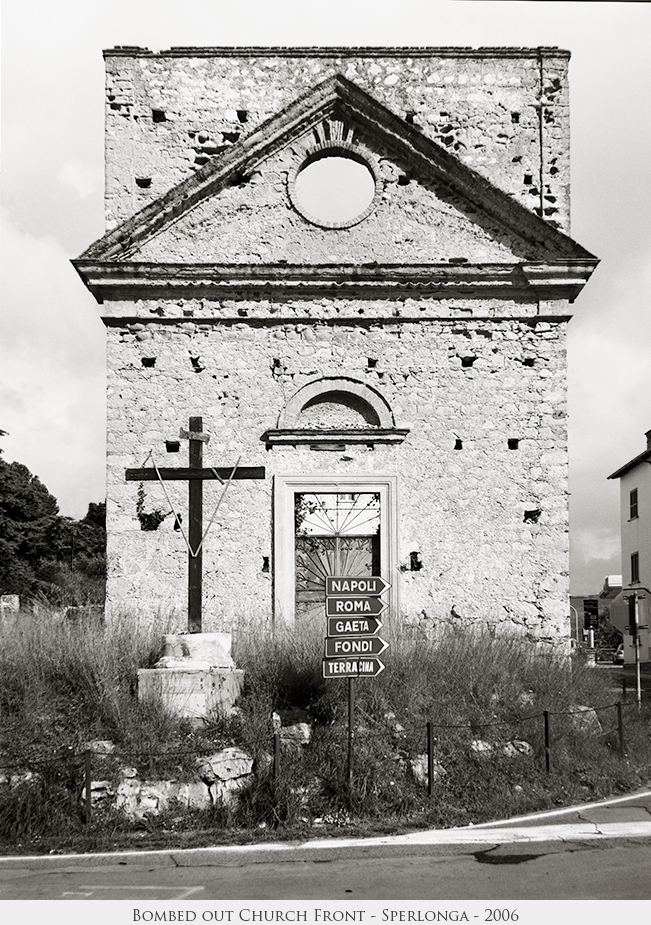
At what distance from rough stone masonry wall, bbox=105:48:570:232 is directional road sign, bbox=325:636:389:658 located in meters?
10.5

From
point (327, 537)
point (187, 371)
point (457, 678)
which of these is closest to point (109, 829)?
point (457, 678)

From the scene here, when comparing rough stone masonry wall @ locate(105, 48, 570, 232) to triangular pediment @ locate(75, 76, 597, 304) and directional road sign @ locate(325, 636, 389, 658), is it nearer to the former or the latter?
triangular pediment @ locate(75, 76, 597, 304)

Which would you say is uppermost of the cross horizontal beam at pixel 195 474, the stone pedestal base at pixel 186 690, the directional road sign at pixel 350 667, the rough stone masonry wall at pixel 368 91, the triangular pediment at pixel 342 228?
the rough stone masonry wall at pixel 368 91

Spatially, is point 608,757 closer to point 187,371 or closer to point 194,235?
point 187,371

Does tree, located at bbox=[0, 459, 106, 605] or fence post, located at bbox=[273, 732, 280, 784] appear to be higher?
tree, located at bbox=[0, 459, 106, 605]

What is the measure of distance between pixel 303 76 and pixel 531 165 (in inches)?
183

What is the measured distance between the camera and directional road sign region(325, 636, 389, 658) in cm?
1043

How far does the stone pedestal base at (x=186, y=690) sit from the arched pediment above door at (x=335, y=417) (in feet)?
21.2

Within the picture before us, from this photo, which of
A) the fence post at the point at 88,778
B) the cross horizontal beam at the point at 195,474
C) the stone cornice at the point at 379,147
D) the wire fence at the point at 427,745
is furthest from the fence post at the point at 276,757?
the stone cornice at the point at 379,147

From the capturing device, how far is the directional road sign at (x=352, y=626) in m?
10.5

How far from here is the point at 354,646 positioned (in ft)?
34.5

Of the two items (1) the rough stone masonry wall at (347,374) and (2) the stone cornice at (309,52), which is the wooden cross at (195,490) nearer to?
(1) the rough stone masonry wall at (347,374)

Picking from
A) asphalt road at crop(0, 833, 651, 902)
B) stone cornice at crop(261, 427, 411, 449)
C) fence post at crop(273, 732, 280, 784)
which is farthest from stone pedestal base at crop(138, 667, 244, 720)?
stone cornice at crop(261, 427, 411, 449)

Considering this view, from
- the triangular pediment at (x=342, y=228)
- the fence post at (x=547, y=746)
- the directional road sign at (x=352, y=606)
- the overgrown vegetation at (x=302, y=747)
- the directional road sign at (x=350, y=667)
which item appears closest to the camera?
the overgrown vegetation at (x=302, y=747)
